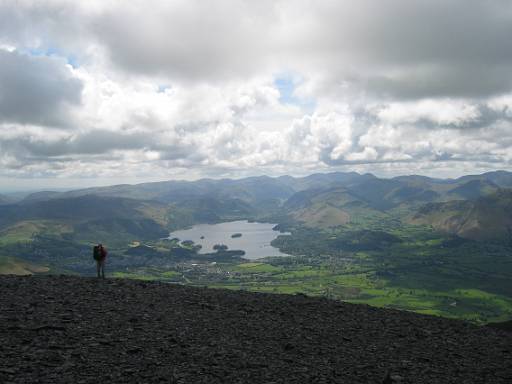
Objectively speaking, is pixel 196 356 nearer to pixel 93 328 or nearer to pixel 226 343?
pixel 226 343

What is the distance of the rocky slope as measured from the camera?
12.6m

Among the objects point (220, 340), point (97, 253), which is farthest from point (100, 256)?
point (220, 340)

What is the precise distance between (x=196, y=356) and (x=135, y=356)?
211 centimetres

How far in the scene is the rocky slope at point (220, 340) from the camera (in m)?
12.6

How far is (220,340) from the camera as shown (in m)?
15.8

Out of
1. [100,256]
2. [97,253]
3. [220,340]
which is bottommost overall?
[220,340]

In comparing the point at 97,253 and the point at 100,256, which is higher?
the point at 97,253

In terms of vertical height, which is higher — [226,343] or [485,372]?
[226,343]

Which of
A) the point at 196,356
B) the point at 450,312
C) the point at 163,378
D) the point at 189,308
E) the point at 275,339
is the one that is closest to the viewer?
the point at 163,378

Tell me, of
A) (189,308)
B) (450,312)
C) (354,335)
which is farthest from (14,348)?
(450,312)

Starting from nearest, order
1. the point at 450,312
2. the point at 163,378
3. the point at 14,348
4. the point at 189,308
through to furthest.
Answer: the point at 163,378, the point at 14,348, the point at 189,308, the point at 450,312

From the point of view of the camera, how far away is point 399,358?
51.2 feet

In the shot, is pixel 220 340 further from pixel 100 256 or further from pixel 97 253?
pixel 97 253

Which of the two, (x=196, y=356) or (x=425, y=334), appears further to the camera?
(x=425, y=334)
